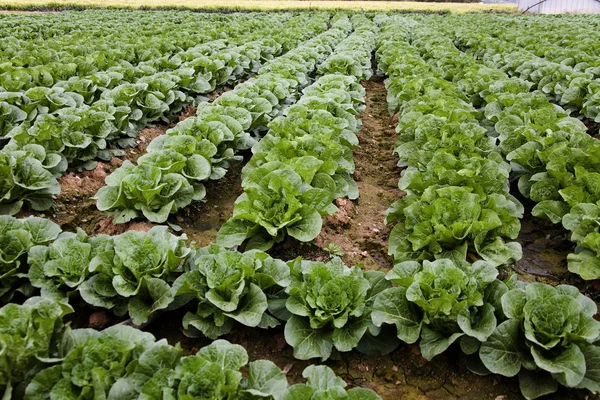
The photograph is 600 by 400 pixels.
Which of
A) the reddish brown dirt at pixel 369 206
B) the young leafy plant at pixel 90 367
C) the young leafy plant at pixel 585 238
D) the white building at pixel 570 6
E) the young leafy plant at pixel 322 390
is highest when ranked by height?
the young leafy plant at pixel 90 367

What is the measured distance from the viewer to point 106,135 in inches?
243

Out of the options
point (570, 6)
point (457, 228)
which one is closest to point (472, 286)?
point (457, 228)

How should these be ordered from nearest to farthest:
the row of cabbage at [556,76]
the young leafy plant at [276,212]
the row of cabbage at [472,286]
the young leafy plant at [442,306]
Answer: the row of cabbage at [472,286] → the young leafy plant at [442,306] → the young leafy plant at [276,212] → the row of cabbage at [556,76]

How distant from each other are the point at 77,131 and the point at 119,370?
4.27 metres

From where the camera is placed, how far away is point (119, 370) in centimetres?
257

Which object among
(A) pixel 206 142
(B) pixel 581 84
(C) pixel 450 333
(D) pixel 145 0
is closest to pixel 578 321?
(C) pixel 450 333

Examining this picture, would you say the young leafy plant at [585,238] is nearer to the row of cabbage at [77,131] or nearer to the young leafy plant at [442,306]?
the young leafy plant at [442,306]

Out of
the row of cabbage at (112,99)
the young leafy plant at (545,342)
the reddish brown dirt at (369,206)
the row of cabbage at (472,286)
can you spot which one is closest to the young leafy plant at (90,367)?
the row of cabbage at (472,286)

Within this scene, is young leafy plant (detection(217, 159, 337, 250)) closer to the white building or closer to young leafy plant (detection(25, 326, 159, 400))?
young leafy plant (detection(25, 326, 159, 400))

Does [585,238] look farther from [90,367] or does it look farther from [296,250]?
[90,367]

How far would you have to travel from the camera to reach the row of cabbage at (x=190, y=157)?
459 cm

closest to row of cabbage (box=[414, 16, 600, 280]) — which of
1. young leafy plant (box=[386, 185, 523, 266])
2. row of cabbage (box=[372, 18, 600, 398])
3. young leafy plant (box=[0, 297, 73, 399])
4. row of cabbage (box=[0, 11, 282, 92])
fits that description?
row of cabbage (box=[372, 18, 600, 398])

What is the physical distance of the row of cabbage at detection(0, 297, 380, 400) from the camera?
2445 mm

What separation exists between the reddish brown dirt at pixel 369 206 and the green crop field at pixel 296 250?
3 centimetres
